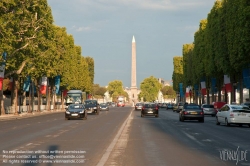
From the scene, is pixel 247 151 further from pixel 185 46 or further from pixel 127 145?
pixel 185 46

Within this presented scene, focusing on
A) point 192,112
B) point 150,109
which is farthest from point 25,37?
point 192,112

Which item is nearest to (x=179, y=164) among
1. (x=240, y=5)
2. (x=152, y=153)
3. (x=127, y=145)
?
(x=152, y=153)

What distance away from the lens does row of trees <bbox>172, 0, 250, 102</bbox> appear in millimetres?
51250

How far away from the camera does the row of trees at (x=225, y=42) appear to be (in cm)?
5125

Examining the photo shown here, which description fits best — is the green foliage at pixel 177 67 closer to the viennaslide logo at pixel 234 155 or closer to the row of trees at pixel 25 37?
the row of trees at pixel 25 37

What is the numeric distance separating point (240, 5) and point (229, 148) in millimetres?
34148

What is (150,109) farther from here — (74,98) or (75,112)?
(74,98)

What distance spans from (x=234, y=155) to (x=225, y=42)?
47.8 metres

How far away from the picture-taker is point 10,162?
14.8m

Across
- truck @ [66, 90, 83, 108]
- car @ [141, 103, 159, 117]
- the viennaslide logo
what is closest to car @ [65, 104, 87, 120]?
car @ [141, 103, 159, 117]

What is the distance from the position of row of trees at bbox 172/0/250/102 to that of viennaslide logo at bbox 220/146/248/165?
33.0 metres

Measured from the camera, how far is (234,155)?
55.3 feet

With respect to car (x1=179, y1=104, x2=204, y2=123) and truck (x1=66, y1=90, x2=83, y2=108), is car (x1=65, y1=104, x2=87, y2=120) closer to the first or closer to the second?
car (x1=179, y1=104, x2=204, y2=123)

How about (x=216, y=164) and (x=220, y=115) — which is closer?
(x=216, y=164)
